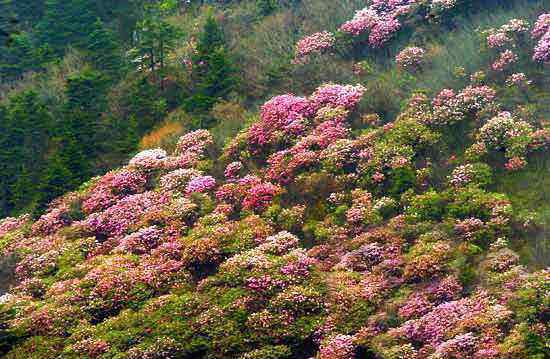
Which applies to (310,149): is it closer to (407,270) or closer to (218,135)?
(218,135)

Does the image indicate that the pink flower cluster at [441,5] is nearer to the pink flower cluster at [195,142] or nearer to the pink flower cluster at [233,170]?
the pink flower cluster at [195,142]

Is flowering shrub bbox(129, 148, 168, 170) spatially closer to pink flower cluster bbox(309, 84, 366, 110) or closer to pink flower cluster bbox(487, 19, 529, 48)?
pink flower cluster bbox(309, 84, 366, 110)

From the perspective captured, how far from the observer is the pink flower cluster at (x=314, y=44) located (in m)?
35.1

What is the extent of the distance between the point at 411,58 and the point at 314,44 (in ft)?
17.7

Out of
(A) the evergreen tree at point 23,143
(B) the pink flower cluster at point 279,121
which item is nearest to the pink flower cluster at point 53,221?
(A) the evergreen tree at point 23,143

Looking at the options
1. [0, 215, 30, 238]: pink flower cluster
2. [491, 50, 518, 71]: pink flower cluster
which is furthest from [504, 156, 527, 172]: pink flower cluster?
[0, 215, 30, 238]: pink flower cluster

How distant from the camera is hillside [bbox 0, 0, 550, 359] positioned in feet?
66.9

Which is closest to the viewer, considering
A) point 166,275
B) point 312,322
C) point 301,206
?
point 312,322

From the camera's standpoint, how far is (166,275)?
77.8 ft

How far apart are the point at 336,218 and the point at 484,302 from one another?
715 cm

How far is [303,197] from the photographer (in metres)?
26.4

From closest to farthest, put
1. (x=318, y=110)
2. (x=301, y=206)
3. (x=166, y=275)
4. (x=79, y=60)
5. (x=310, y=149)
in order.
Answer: (x=166, y=275) < (x=301, y=206) < (x=310, y=149) < (x=318, y=110) < (x=79, y=60)

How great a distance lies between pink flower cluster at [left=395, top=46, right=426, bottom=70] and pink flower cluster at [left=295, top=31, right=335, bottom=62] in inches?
165

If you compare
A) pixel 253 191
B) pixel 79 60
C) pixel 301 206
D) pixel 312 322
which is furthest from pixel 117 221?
pixel 79 60
